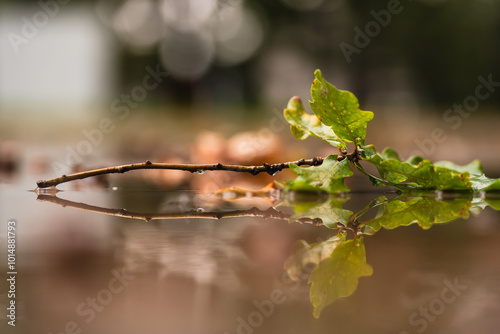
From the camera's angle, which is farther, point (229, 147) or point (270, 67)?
point (270, 67)

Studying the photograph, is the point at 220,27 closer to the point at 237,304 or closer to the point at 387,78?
the point at 387,78

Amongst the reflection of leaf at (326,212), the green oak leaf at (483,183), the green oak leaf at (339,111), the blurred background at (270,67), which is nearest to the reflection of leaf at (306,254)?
the reflection of leaf at (326,212)

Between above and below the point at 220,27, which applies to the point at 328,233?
below

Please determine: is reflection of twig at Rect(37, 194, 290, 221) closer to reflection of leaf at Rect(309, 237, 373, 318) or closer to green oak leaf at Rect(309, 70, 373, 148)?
green oak leaf at Rect(309, 70, 373, 148)

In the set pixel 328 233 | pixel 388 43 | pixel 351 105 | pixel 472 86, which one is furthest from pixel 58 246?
pixel 472 86

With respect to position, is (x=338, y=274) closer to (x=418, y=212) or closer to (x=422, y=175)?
(x=418, y=212)

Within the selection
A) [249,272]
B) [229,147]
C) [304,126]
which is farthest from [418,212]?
[229,147]

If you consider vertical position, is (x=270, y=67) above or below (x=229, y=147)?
above
